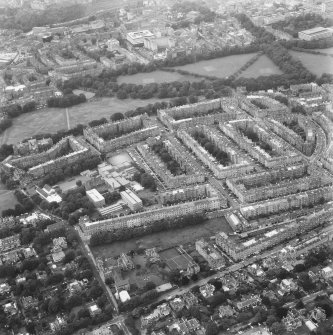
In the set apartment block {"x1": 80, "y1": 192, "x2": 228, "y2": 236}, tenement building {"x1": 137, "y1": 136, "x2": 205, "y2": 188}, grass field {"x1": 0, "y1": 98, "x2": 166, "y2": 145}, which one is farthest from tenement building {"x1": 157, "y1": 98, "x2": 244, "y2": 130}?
apartment block {"x1": 80, "y1": 192, "x2": 228, "y2": 236}

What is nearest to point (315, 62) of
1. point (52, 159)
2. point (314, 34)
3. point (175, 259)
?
point (314, 34)

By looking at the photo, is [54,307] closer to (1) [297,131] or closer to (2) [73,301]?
(2) [73,301]

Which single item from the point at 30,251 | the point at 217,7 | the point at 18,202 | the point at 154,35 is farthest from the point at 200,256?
the point at 217,7

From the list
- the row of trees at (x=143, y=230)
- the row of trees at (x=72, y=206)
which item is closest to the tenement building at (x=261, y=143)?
the row of trees at (x=143, y=230)

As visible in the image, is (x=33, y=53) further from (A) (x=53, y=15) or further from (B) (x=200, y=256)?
(B) (x=200, y=256)

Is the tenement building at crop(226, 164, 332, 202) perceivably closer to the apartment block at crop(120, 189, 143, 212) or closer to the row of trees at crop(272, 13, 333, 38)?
the apartment block at crop(120, 189, 143, 212)

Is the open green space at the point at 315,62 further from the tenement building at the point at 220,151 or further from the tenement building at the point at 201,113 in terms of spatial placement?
the tenement building at the point at 220,151
